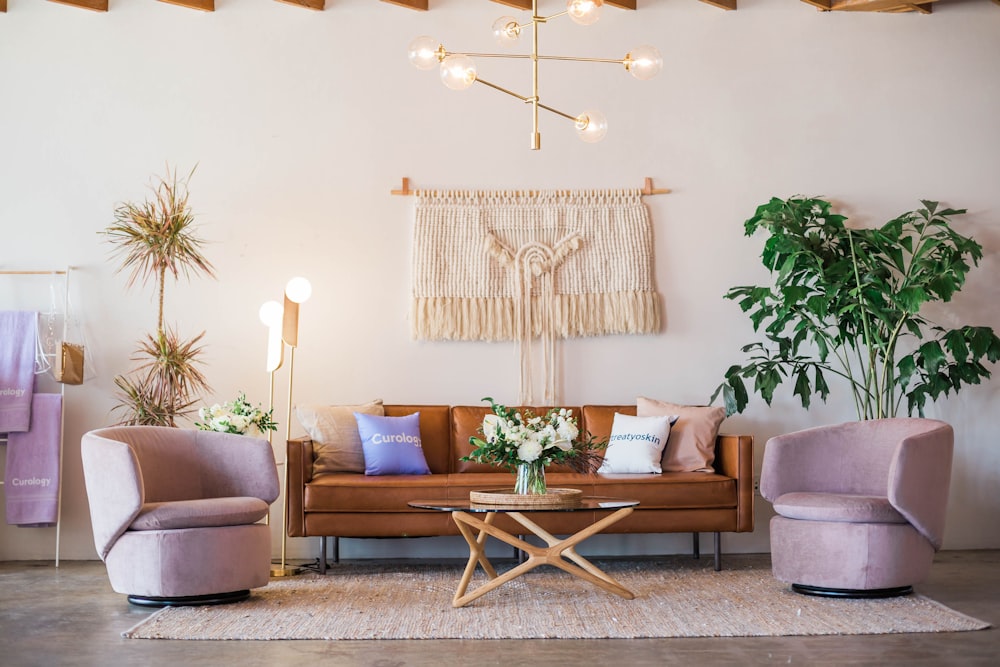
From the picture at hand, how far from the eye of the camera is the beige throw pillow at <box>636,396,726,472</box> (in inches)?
214

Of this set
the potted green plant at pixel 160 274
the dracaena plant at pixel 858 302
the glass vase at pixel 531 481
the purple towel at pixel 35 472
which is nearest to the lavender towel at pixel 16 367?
the purple towel at pixel 35 472

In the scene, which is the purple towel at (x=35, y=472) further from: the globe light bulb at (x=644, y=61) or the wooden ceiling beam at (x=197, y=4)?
the globe light bulb at (x=644, y=61)

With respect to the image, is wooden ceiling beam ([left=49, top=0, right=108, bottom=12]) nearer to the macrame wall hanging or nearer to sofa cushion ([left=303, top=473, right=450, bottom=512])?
the macrame wall hanging

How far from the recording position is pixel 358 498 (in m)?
5.04

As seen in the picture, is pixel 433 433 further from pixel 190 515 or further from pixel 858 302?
pixel 858 302

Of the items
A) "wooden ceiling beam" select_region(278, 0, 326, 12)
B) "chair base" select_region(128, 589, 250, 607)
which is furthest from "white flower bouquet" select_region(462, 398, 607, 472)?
"wooden ceiling beam" select_region(278, 0, 326, 12)

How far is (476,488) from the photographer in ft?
16.7

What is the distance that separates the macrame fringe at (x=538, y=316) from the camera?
19.8ft

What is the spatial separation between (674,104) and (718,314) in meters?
1.27

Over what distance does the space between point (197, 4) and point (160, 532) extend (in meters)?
3.29

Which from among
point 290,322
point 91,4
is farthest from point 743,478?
point 91,4

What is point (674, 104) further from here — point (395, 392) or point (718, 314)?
point (395, 392)

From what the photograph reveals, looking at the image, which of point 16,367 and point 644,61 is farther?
point 16,367

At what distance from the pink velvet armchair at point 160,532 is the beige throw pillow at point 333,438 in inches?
32.3
